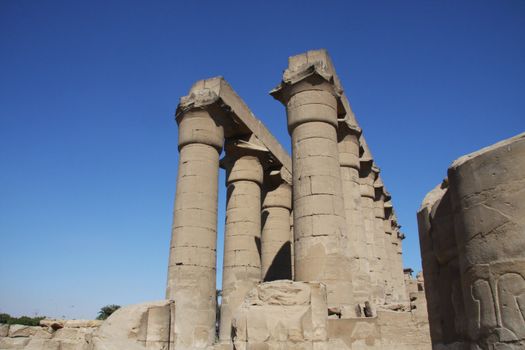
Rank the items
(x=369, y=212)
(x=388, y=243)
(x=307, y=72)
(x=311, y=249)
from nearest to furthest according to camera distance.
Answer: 1. (x=311, y=249)
2. (x=307, y=72)
3. (x=369, y=212)
4. (x=388, y=243)

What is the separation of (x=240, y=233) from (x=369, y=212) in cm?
641

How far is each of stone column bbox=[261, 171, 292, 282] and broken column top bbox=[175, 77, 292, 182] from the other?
79.8 inches

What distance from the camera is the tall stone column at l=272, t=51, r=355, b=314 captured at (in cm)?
1183

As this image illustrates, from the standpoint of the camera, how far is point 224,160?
1944cm

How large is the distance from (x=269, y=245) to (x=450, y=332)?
684 inches

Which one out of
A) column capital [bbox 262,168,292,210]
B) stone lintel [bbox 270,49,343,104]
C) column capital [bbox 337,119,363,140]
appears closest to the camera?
stone lintel [bbox 270,49,343,104]

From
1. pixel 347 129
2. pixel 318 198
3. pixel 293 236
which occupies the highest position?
pixel 347 129

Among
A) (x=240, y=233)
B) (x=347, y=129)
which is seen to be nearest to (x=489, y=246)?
(x=347, y=129)

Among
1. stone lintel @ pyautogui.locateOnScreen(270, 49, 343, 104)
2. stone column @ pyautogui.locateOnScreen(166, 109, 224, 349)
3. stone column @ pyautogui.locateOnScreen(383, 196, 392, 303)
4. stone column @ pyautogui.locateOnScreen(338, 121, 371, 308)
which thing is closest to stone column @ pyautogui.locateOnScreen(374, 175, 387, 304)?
stone column @ pyautogui.locateOnScreen(383, 196, 392, 303)

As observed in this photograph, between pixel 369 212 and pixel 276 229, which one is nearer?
pixel 369 212

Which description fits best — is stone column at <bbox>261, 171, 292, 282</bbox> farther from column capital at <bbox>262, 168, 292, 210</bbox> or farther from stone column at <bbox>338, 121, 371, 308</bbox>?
stone column at <bbox>338, 121, 371, 308</bbox>

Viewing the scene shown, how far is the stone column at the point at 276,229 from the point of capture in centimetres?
2061

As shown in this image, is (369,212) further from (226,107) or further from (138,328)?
(138,328)

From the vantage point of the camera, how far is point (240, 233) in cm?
1742
